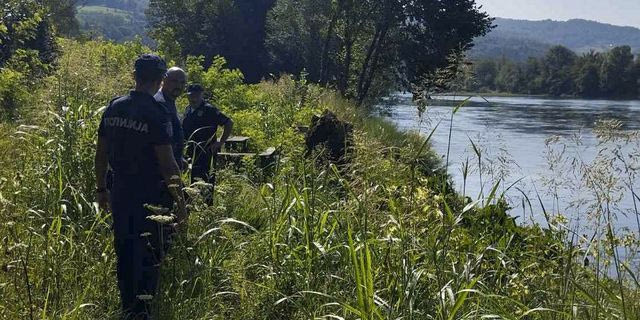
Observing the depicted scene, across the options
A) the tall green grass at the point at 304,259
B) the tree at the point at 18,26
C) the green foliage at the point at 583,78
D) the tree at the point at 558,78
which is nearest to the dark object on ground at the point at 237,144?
the tree at the point at 18,26

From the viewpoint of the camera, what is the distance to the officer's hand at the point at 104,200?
4.44 meters

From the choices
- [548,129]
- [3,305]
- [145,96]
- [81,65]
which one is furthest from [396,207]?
[548,129]

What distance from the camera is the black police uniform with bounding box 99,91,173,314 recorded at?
13.2ft

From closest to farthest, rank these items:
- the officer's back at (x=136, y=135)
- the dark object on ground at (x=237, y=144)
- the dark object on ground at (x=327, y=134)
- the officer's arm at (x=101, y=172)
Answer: the officer's back at (x=136, y=135), the officer's arm at (x=101, y=172), the dark object on ground at (x=327, y=134), the dark object on ground at (x=237, y=144)

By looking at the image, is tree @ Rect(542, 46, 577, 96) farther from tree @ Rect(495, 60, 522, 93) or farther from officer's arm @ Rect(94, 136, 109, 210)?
officer's arm @ Rect(94, 136, 109, 210)

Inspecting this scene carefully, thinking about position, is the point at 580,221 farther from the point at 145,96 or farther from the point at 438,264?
the point at 145,96

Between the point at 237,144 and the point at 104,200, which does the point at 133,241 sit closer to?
the point at 104,200

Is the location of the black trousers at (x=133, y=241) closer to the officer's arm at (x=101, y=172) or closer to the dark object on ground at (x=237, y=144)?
the officer's arm at (x=101, y=172)

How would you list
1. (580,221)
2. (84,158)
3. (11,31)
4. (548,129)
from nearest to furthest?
(580,221)
(84,158)
(11,31)
(548,129)

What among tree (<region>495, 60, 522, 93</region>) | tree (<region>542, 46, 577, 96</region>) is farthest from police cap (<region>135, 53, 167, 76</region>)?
tree (<region>495, 60, 522, 93</region>)

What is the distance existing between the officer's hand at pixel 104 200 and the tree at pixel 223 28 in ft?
113

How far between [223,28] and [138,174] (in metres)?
37.3

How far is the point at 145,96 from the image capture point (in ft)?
13.3

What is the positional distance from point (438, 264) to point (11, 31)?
8.58 m
